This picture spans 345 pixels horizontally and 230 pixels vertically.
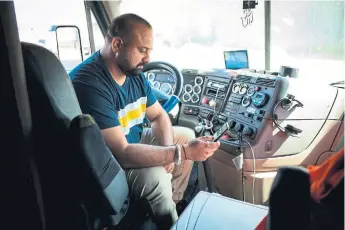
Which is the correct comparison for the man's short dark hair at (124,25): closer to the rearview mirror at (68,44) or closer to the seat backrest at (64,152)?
the seat backrest at (64,152)

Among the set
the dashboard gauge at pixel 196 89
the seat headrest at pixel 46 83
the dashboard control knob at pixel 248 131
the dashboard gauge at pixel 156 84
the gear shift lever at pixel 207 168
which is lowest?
the gear shift lever at pixel 207 168

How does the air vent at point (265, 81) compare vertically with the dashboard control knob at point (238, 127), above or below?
above

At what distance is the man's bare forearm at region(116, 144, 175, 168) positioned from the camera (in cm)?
134

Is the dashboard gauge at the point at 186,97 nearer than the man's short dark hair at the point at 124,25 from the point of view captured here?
No

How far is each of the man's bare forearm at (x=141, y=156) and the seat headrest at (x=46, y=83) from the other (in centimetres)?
36

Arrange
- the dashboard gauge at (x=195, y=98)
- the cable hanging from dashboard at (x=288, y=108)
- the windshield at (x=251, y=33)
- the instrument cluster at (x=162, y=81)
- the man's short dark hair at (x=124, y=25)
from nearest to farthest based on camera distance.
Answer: the man's short dark hair at (x=124, y=25) → the cable hanging from dashboard at (x=288, y=108) → the windshield at (x=251, y=33) → the dashboard gauge at (x=195, y=98) → the instrument cluster at (x=162, y=81)

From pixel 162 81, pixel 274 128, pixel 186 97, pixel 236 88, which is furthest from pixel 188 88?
pixel 274 128

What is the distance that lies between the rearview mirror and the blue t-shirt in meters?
0.89

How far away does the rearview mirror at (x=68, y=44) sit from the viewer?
91.7 inches

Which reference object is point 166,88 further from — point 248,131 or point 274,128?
point 274,128

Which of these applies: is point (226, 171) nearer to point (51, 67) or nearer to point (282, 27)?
point (282, 27)

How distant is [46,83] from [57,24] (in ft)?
4.97

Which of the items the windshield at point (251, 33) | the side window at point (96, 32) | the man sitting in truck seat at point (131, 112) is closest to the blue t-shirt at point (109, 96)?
the man sitting in truck seat at point (131, 112)

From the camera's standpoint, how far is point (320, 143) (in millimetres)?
1720
